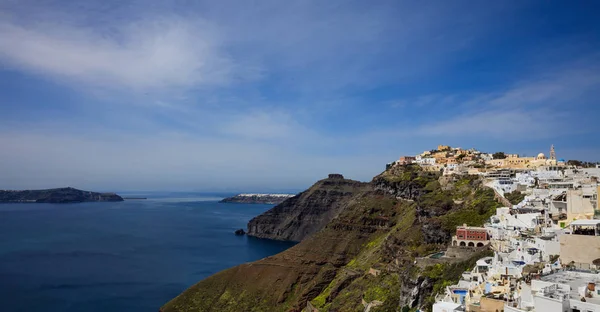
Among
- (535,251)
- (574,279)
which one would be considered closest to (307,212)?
(535,251)

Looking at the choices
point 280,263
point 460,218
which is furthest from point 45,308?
point 460,218

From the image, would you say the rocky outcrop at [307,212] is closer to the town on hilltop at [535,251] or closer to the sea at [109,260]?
the sea at [109,260]

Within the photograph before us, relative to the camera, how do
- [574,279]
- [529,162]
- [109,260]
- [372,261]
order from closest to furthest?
[574,279], [372,261], [529,162], [109,260]

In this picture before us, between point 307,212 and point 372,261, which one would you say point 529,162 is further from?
point 307,212

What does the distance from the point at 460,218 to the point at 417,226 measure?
11.3 m

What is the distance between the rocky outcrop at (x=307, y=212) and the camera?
472 feet

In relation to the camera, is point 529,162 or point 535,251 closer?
point 535,251

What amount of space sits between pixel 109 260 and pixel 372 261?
65.6 metres

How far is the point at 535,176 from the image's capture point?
50438 mm

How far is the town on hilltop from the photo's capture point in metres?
15.1

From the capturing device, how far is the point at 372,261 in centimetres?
5784

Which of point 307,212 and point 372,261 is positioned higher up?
point 307,212

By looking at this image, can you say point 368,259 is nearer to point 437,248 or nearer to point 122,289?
point 437,248

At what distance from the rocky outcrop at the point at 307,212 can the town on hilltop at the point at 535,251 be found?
94.2 meters
